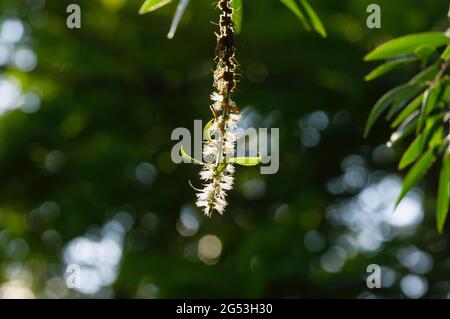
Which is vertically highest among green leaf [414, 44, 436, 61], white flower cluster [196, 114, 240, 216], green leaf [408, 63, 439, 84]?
green leaf [414, 44, 436, 61]

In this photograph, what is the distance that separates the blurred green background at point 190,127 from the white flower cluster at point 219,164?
257 cm

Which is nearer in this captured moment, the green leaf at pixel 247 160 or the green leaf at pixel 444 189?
the green leaf at pixel 247 160

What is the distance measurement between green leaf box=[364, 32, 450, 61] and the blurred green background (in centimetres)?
228

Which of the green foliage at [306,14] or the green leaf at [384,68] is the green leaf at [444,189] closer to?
the green leaf at [384,68]

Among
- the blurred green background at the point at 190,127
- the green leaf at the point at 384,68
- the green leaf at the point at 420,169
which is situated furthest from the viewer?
the blurred green background at the point at 190,127

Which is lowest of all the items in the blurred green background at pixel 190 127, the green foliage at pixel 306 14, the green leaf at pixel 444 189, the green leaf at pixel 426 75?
the green leaf at pixel 444 189

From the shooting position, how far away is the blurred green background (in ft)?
11.0

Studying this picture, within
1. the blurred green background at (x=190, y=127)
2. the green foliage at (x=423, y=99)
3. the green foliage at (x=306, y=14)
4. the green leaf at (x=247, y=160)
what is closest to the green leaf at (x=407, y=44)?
the green foliage at (x=423, y=99)

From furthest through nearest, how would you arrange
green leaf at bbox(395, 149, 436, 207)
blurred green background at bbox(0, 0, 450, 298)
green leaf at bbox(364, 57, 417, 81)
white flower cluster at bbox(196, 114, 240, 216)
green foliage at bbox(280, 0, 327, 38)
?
blurred green background at bbox(0, 0, 450, 298) → green leaf at bbox(395, 149, 436, 207) → green leaf at bbox(364, 57, 417, 81) → green foliage at bbox(280, 0, 327, 38) → white flower cluster at bbox(196, 114, 240, 216)

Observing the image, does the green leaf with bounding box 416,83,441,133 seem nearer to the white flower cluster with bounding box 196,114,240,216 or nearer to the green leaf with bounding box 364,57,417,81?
the green leaf with bounding box 364,57,417,81

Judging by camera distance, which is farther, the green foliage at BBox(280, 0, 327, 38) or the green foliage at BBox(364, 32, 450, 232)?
the green foliage at BBox(364, 32, 450, 232)

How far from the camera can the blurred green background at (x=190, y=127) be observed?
336cm

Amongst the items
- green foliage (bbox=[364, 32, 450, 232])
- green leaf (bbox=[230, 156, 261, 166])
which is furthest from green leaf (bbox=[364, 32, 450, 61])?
green leaf (bbox=[230, 156, 261, 166])

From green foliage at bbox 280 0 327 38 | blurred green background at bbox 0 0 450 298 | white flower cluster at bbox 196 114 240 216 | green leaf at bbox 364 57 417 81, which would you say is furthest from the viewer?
blurred green background at bbox 0 0 450 298
